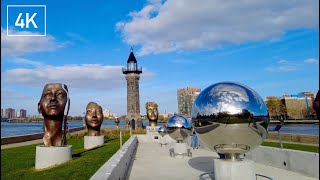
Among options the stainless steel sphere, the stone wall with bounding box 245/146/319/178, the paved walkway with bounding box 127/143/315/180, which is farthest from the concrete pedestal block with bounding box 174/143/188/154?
the stainless steel sphere

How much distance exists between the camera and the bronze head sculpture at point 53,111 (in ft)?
38.3

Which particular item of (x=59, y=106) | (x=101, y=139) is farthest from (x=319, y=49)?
(x=101, y=139)

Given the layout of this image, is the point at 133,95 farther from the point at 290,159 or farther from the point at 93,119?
the point at 290,159

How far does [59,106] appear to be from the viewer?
38.7 feet

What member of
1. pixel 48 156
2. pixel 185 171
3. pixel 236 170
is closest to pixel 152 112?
pixel 48 156

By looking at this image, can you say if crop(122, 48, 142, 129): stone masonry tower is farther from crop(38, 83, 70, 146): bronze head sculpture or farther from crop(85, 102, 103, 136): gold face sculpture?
crop(38, 83, 70, 146): bronze head sculpture

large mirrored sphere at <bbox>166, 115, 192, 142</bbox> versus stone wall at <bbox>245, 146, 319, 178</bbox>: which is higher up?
large mirrored sphere at <bbox>166, 115, 192, 142</bbox>

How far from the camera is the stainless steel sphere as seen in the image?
6.15 meters

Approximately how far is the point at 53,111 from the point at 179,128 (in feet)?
18.8

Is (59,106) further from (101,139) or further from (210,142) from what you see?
(101,139)

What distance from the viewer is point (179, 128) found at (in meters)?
13.6

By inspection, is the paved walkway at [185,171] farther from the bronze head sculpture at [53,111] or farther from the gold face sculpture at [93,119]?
the gold face sculpture at [93,119]

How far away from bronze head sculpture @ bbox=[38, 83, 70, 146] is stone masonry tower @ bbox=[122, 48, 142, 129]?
3328 cm

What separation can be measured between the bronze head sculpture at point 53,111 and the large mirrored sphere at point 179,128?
16.6ft
